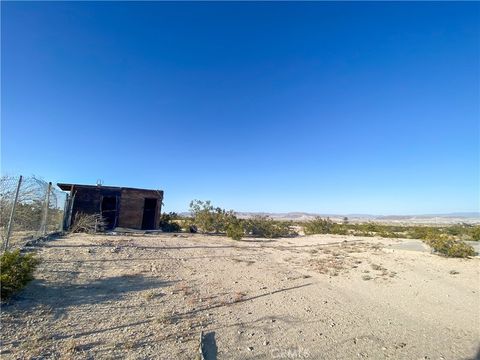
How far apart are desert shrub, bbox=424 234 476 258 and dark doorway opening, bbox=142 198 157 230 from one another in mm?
18293

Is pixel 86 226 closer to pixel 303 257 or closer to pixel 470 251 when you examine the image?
pixel 303 257

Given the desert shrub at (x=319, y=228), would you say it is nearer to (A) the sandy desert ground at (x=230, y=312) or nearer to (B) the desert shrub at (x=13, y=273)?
(A) the sandy desert ground at (x=230, y=312)

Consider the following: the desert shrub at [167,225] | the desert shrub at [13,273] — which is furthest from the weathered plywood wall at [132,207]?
the desert shrub at [13,273]

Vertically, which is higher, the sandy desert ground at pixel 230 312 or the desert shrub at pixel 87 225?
the desert shrub at pixel 87 225

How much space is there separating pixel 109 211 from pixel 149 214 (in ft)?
10.6

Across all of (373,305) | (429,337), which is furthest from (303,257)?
(429,337)

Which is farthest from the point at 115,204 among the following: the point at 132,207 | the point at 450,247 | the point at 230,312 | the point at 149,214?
the point at 450,247

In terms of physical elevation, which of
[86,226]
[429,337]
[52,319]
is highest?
[86,226]

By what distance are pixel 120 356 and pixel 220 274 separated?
496cm

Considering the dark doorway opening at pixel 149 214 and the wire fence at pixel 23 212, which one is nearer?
the wire fence at pixel 23 212

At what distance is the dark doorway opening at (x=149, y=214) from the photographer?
21.5 metres

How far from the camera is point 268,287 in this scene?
7074mm

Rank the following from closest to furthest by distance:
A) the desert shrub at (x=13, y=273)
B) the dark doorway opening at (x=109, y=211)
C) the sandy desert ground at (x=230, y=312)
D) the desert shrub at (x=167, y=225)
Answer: the sandy desert ground at (x=230, y=312) → the desert shrub at (x=13, y=273) → the dark doorway opening at (x=109, y=211) → the desert shrub at (x=167, y=225)

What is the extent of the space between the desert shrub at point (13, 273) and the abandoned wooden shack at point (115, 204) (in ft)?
43.9
